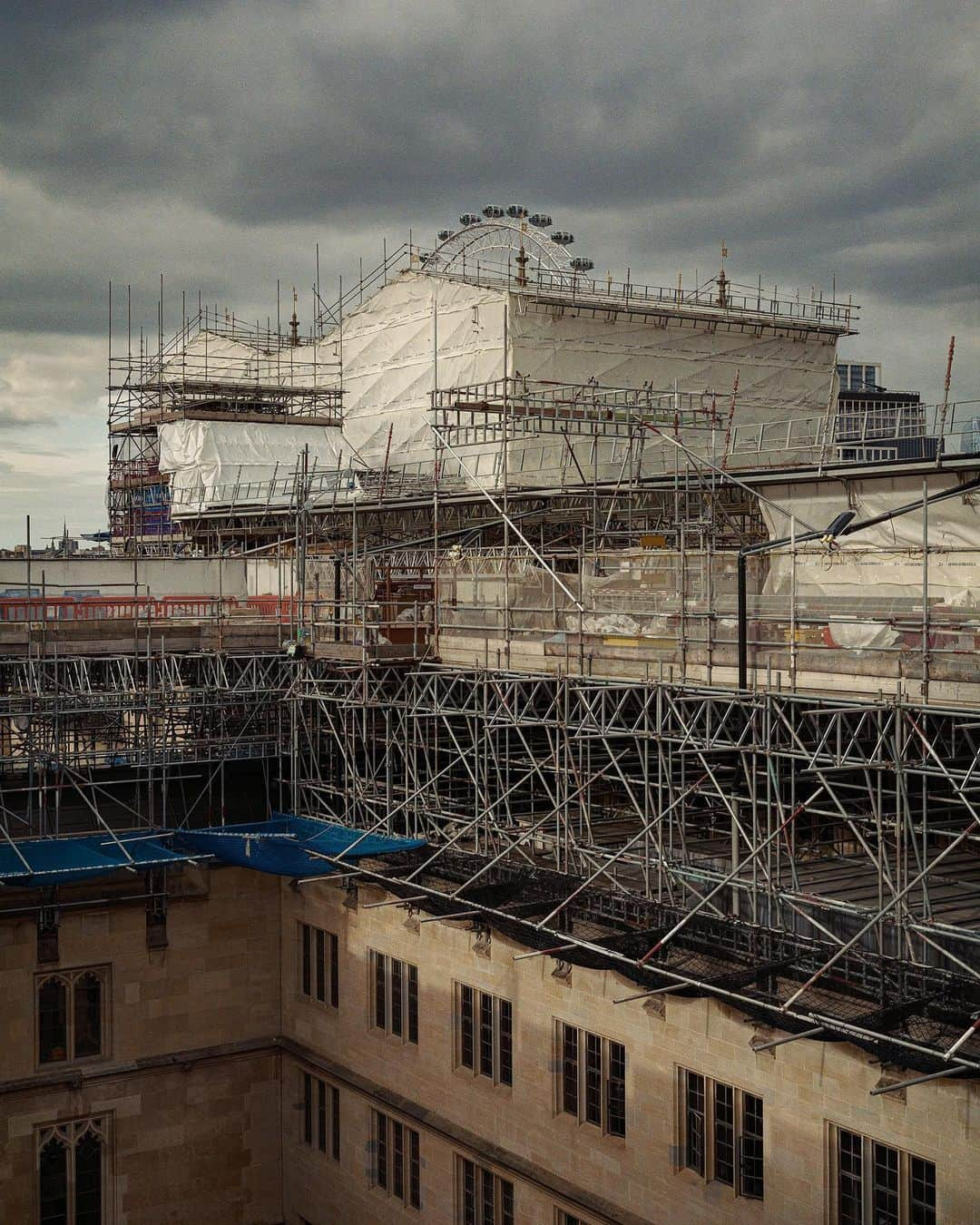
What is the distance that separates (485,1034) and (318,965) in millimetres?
6357

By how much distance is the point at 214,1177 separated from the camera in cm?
3425

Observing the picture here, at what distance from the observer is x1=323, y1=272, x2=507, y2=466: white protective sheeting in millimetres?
51750

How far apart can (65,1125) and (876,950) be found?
19.3 meters

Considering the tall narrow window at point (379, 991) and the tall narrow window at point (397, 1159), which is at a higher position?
the tall narrow window at point (379, 991)

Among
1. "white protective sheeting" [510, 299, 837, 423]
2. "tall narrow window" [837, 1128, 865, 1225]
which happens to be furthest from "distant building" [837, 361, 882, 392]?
"tall narrow window" [837, 1128, 865, 1225]

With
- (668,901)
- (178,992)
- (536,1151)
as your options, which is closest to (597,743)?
(668,901)

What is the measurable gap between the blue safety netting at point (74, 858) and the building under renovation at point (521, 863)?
0.47 ft

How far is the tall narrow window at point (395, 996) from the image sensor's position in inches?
1235

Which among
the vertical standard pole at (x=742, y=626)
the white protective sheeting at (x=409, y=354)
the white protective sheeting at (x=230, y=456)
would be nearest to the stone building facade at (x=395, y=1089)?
the vertical standard pole at (x=742, y=626)

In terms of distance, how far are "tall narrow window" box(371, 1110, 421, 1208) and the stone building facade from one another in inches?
2.6

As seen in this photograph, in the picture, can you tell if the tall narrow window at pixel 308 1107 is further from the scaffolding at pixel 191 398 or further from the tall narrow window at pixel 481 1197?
the scaffolding at pixel 191 398

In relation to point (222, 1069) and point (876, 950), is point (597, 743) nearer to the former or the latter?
point (876, 950)

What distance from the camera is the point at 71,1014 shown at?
32.8 meters

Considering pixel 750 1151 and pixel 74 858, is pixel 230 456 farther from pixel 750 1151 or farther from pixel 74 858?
pixel 750 1151
